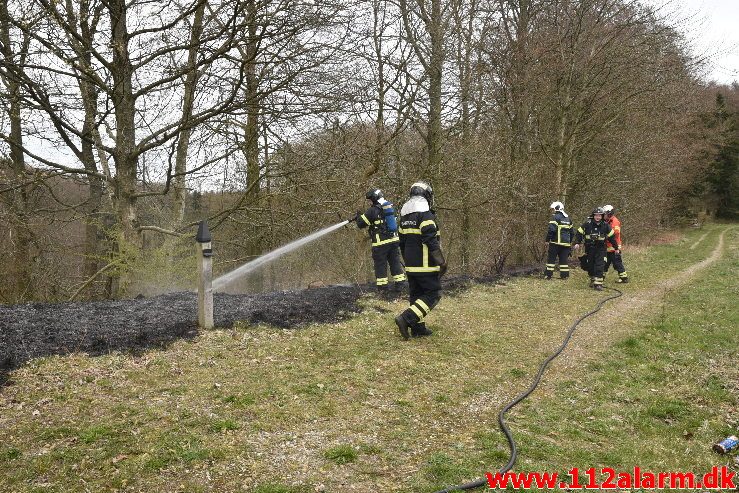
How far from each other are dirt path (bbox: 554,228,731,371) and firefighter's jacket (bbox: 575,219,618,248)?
1419mm

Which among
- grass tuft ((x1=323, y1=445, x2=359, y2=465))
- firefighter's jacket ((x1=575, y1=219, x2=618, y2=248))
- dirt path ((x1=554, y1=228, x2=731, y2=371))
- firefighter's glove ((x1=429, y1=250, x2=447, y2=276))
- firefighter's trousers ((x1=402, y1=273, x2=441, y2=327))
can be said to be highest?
firefighter's jacket ((x1=575, y1=219, x2=618, y2=248))

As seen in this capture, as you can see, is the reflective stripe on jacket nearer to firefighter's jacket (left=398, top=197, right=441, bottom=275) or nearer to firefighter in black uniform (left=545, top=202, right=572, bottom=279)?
firefighter's jacket (left=398, top=197, right=441, bottom=275)

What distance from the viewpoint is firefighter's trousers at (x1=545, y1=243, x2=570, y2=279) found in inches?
533

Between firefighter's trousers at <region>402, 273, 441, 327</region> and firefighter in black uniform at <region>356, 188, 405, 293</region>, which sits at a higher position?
firefighter in black uniform at <region>356, 188, 405, 293</region>

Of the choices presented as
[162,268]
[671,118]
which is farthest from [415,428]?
[671,118]

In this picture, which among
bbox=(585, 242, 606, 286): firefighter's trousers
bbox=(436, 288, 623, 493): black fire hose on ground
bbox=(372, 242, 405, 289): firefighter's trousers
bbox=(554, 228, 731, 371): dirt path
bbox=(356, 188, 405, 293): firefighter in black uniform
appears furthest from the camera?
bbox=(585, 242, 606, 286): firefighter's trousers

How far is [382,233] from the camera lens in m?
9.62

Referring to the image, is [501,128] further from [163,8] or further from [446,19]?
[163,8]

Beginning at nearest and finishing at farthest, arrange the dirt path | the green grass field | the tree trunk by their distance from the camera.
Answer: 1. the green grass field
2. the dirt path
3. the tree trunk

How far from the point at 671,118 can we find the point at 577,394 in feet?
79.0

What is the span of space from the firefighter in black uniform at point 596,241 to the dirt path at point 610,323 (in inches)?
31.7

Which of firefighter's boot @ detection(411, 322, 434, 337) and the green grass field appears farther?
firefighter's boot @ detection(411, 322, 434, 337)

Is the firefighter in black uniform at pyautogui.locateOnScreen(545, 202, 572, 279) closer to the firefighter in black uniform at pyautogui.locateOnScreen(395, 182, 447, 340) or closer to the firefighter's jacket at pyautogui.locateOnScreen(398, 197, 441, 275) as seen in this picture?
the firefighter in black uniform at pyautogui.locateOnScreen(395, 182, 447, 340)

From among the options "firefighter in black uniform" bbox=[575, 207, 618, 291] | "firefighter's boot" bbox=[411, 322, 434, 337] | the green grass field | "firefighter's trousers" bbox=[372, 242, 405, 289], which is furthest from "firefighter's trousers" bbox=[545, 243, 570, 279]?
"firefighter's boot" bbox=[411, 322, 434, 337]
